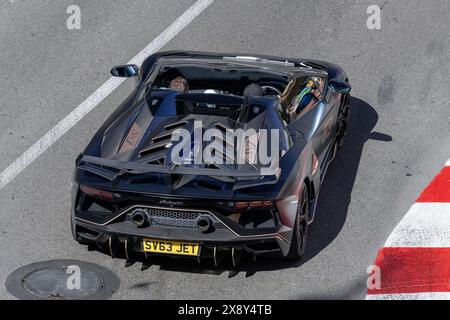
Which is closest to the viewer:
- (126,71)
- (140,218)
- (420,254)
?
(140,218)

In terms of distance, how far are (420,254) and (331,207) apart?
4.26 feet

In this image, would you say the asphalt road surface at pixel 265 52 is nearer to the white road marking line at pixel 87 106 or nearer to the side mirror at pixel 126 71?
the white road marking line at pixel 87 106

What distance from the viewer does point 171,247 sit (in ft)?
33.9

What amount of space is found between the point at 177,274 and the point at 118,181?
1003mm

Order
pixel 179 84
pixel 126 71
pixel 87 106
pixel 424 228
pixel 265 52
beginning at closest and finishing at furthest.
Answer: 1. pixel 424 228
2. pixel 179 84
3. pixel 126 71
4. pixel 87 106
5. pixel 265 52

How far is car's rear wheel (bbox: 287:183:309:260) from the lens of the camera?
10.7 metres

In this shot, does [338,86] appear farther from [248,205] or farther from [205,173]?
[205,173]

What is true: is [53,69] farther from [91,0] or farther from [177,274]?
[177,274]

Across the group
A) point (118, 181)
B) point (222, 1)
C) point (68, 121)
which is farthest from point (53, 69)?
point (118, 181)

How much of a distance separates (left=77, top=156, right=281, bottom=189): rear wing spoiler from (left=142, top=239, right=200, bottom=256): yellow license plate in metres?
0.60

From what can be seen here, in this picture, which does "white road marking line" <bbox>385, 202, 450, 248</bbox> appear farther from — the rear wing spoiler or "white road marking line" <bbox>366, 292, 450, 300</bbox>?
the rear wing spoiler

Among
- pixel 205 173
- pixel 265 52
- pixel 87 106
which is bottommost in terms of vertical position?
pixel 87 106

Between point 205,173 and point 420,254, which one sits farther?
point 420,254

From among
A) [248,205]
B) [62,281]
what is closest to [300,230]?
[248,205]
